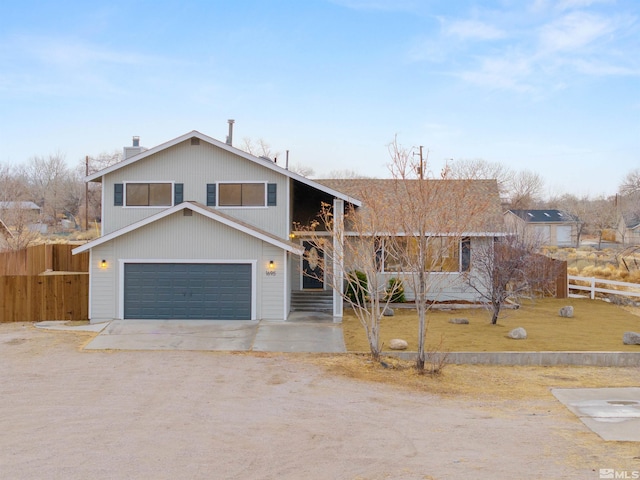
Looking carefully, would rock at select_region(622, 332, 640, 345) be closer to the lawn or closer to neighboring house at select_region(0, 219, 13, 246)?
the lawn

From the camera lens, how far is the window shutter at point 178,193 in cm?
1923

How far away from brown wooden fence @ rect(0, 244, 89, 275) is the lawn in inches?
587

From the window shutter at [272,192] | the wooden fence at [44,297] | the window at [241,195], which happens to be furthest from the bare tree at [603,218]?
the wooden fence at [44,297]

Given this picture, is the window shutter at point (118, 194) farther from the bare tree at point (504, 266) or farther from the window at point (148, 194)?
A: the bare tree at point (504, 266)

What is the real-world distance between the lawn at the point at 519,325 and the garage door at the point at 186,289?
3.61m

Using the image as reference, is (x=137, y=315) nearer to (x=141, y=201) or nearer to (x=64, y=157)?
(x=141, y=201)

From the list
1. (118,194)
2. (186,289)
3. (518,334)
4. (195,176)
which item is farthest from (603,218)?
(118,194)

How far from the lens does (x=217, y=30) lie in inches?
783

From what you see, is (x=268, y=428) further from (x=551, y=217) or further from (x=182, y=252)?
(x=551, y=217)

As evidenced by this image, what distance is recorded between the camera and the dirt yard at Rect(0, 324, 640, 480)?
22.2 feet

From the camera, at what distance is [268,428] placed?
8406 millimetres

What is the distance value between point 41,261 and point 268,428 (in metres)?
23.8

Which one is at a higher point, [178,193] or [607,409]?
[178,193]

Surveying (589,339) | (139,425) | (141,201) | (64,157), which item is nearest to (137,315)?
(141,201)
